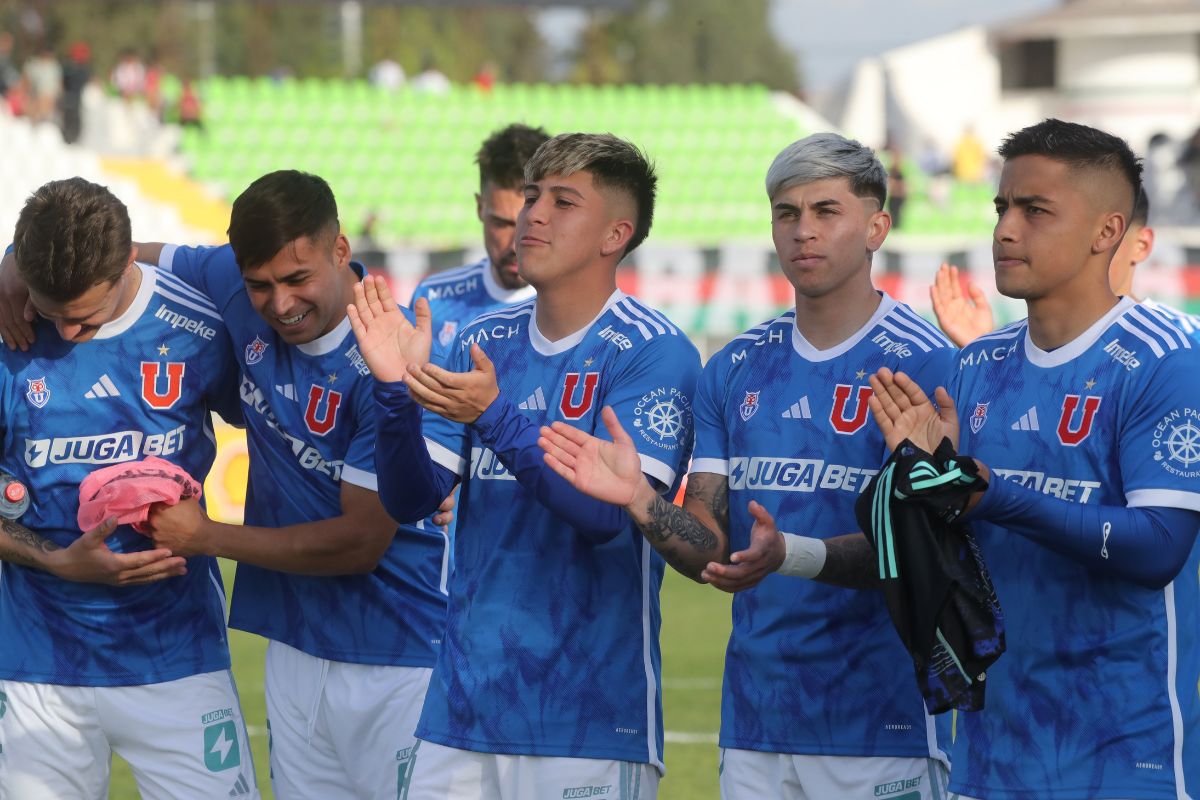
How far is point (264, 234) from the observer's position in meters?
4.51

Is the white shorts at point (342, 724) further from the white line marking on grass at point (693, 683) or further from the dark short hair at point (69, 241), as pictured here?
the white line marking on grass at point (693, 683)

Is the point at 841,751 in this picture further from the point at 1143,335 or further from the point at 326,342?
the point at 326,342

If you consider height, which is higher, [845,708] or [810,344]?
[810,344]

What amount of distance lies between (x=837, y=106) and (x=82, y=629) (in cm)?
5304

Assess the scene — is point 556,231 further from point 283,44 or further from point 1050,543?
point 283,44

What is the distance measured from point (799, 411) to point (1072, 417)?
0.75 meters

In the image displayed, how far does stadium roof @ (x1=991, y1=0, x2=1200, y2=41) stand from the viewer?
1796 inches

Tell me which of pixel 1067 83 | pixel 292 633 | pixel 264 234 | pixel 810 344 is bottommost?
pixel 292 633

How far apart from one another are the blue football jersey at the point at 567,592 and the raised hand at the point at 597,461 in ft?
0.72

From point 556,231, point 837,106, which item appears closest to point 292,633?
point 556,231

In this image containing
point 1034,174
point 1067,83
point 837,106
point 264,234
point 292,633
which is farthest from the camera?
point 837,106

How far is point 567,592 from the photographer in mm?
4230

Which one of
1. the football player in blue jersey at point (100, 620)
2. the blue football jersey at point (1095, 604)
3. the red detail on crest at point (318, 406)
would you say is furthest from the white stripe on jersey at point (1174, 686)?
the football player in blue jersey at point (100, 620)

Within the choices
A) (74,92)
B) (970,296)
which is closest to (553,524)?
(970,296)
